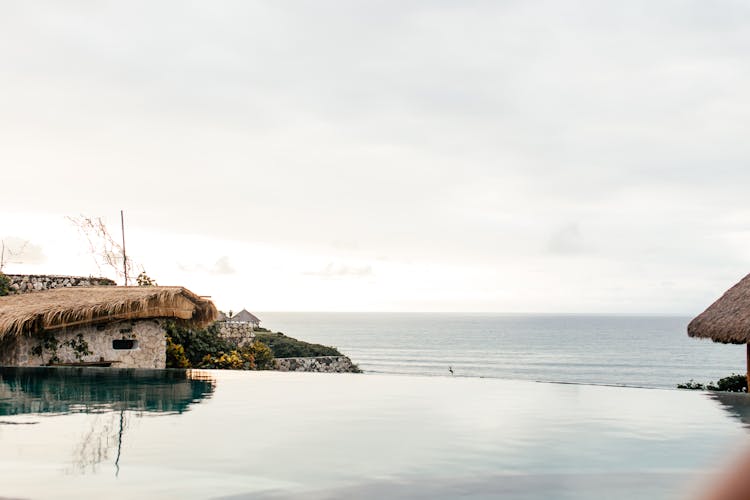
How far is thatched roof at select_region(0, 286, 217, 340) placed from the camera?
1201cm

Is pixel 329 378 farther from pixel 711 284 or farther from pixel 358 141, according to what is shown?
pixel 711 284

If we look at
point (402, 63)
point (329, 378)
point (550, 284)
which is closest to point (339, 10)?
point (402, 63)

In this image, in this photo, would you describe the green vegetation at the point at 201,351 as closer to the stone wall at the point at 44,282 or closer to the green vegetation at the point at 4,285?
Answer: the stone wall at the point at 44,282

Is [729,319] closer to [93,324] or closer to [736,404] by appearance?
[736,404]

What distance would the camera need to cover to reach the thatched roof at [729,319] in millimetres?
13875

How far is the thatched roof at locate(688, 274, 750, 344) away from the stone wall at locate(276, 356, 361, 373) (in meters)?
12.0

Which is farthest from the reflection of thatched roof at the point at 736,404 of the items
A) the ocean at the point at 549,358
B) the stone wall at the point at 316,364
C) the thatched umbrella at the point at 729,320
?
the ocean at the point at 549,358

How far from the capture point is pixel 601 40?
1672cm

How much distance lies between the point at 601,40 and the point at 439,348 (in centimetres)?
6684

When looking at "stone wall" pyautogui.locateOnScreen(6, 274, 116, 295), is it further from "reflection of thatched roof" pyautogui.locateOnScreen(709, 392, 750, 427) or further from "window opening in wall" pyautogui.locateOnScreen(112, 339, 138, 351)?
"reflection of thatched roof" pyautogui.locateOnScreen(709, 392, 750, 427)

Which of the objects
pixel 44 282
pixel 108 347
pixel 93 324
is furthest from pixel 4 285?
pixel 108 347

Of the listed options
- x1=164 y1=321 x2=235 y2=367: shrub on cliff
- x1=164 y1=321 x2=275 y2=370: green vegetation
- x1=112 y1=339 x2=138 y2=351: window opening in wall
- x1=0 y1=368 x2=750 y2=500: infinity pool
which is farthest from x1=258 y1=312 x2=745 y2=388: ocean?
x1=0 y1=368 x2=750 y2=500: infinity pool

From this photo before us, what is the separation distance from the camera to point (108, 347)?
12898mm

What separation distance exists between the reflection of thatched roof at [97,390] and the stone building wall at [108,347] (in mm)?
919
